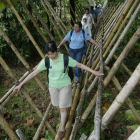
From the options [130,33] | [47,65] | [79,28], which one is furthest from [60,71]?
[130,33]

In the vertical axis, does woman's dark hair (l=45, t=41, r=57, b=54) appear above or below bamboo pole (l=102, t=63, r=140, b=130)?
above

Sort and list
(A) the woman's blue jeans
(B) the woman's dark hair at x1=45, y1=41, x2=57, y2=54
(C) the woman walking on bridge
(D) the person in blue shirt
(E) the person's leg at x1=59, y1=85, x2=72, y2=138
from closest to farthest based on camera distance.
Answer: (B) the woman's dark hair at x1=45, y1=41, x2=57, y2=54 < (C) the woman walking on bridge < (E) the person's leg at x1=59, y1=85, x2=72, y2=138 < (D) the person in blue shirt < (A) the woman's blue jeans

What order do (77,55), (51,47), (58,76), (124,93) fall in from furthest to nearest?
(77,55), (58,76), (51,47), (124,93)

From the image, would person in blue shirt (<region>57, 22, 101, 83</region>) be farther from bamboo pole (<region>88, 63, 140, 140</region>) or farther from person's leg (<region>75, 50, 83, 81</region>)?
bamboo pole (<region>88, 63, 140, 140</region>)

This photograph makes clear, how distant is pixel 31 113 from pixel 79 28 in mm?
1940

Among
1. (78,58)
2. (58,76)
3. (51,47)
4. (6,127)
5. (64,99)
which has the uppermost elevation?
(51,47)

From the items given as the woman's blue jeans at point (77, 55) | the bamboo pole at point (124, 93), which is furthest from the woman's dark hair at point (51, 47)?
the woman's blue jeans at point (77, 55)

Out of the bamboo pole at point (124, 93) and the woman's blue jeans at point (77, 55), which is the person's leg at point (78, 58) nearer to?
the woman's blue jeans at point (77, 55)

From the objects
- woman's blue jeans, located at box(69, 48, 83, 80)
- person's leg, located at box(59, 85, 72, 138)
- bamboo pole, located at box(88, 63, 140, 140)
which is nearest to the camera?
bamboo pole, located at box(88, 63, 140, 140)

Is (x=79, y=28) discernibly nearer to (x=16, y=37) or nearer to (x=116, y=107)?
(x=116, y=107)

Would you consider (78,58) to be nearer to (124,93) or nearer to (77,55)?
(77,55)

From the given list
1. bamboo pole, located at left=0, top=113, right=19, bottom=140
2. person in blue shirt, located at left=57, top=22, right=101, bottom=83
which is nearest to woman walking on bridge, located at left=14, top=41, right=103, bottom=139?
bamboo pole, located at left=0, top=113, right=19, bottom=140

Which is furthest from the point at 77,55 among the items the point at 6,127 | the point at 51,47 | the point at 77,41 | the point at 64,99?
the point at 6,127

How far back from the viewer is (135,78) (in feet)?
3.73
